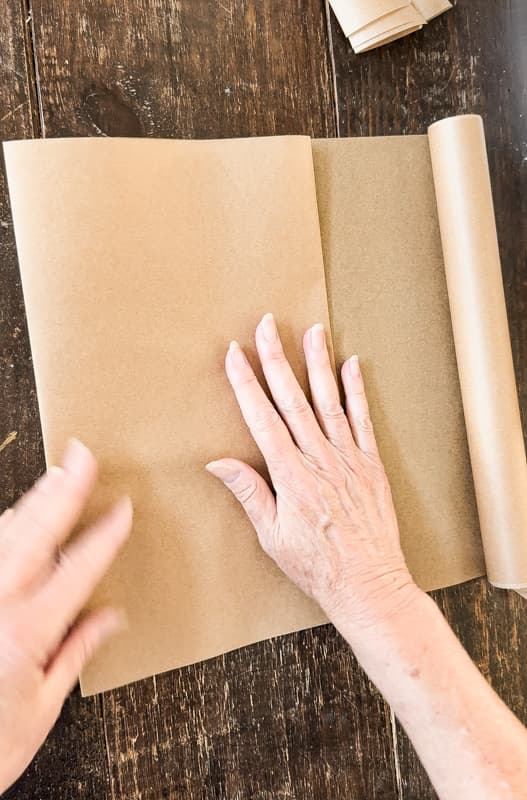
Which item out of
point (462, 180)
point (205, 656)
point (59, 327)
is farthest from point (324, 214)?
point (205, 656)

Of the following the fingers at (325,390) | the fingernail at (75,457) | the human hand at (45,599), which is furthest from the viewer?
the fingers at (325,390)

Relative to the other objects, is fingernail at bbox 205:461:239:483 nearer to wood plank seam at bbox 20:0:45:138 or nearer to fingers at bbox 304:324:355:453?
fingers at bbox 304:324:355:453

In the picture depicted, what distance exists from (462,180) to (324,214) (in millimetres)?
198

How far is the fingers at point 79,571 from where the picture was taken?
2.06 feet

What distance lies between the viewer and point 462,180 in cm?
82

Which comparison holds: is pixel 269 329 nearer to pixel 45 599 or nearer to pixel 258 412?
pixel 258 412

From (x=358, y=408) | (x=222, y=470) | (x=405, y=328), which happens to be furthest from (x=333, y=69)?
(x=222, y=470)

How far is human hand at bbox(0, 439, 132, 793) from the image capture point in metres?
0.60

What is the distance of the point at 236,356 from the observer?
2.56 feet

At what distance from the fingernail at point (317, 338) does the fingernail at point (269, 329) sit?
0.19ft

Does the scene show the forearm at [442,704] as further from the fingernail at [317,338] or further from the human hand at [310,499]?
the fingernail at [317,338]

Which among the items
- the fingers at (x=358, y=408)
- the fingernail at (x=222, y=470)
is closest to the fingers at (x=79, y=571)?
the fingernail at (x=222, y=470)

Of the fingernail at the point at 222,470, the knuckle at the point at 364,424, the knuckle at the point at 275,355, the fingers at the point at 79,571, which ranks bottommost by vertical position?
the fingers at the point at 79,571

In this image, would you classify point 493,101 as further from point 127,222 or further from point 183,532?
point 183,532
